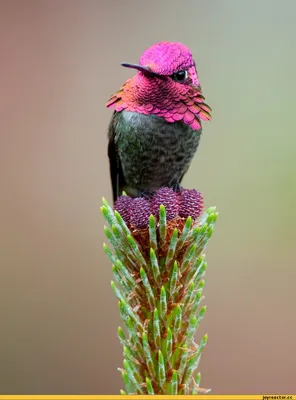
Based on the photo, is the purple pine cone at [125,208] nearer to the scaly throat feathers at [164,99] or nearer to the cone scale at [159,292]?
the cone scale at [159,292]

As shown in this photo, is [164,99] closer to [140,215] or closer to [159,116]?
[159,116]

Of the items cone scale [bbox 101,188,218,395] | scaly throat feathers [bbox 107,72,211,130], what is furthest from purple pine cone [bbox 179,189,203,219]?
scaly throat feathers [bbox 107,72,211,130]

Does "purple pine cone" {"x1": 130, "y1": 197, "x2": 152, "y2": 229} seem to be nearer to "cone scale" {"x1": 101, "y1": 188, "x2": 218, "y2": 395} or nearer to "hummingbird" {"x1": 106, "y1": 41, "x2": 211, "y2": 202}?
"cone scale" {"x1": 101, "y1": 188, "x2": 218, "y2": 395}

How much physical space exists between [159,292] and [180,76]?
33 cm

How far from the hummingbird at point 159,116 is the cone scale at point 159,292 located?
0.17 m

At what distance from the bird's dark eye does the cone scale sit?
20 centimetres

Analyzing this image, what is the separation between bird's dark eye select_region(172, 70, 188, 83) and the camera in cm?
66

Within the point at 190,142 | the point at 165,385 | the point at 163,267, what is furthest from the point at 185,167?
the point at 165,385

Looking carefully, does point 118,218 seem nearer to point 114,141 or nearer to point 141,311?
point 141,311

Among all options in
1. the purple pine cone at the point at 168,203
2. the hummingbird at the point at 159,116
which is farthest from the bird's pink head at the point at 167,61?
the purple pine cone at the point at 168,203

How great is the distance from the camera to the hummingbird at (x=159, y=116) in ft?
2.11

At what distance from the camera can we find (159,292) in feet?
1.77

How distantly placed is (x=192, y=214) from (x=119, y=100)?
24cm

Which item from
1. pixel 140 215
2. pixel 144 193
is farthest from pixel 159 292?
pixel 144 193
